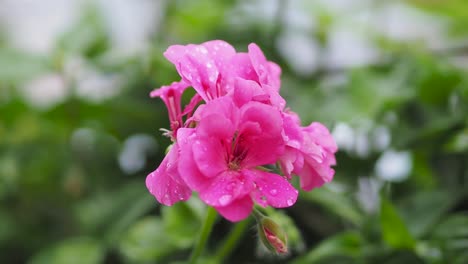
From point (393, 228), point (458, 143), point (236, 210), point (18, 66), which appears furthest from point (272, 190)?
point (18, 66)

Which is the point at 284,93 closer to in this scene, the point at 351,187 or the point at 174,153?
the point at 351,187

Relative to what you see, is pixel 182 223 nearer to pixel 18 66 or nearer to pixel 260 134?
pixel 260 134

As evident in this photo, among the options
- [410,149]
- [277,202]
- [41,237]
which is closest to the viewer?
[277,202]

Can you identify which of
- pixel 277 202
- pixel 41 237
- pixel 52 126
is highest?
pixel 277 202

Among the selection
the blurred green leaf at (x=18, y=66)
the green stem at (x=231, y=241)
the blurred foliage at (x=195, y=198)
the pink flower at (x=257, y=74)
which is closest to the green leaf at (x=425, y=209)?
the blurred foliage at (x=195, y=198)

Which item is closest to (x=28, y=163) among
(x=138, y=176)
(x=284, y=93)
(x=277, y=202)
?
(x=138, y=176)
